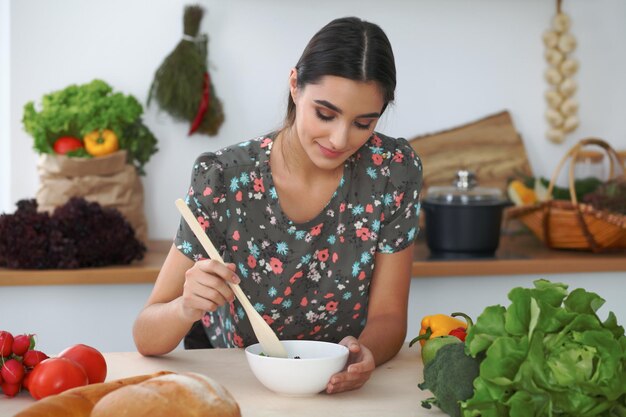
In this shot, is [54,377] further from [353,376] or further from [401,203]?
[401,203]

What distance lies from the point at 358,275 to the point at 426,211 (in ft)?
3.56

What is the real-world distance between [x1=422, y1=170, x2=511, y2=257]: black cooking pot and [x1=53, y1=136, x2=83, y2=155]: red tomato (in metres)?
1.06

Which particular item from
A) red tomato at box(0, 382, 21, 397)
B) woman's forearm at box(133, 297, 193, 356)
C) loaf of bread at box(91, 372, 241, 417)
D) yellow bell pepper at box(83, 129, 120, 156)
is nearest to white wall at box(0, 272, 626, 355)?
yellow bell pepper at box(83, 129, 120, 156)

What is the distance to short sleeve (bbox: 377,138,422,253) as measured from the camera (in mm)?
1684

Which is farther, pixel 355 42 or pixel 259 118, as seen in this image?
pixel 259 118

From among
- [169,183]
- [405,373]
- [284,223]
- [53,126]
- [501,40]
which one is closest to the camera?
[405,373]

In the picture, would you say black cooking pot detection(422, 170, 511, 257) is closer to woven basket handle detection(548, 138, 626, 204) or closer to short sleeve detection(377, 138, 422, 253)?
woven basket handle detection(548, 138, 626, 204)

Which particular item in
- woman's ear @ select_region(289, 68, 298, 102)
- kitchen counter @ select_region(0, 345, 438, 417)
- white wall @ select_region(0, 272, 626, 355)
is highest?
woman's ear @ select_region(289, 68, 298, 102)

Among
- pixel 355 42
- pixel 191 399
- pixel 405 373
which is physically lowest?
pixel 405 373

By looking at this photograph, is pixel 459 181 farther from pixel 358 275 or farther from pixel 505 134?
pixel 358 275

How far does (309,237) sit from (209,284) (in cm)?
41

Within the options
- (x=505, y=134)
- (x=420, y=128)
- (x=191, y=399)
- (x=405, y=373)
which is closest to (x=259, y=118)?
(x=420, y=128)

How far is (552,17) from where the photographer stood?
311 cm

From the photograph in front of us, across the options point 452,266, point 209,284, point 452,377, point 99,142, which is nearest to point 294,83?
point 209,284
